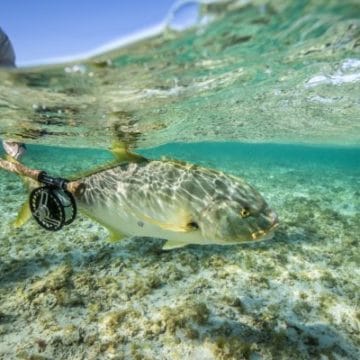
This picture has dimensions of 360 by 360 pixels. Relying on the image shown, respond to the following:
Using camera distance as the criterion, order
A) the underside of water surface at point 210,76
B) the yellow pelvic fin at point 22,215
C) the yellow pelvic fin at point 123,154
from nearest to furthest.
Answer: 1. the yellow pelvic fin at point 123,154
2. the yellow pelvic fin at point 22,215
3. the underside of water surface at point 210,76

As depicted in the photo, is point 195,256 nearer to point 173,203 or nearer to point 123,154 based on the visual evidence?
point 123,154

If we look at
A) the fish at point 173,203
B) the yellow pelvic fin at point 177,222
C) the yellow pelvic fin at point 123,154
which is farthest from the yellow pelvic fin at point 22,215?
the yellow pelvic fin at point 177,222

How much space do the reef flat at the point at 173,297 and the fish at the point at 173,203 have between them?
91.8 inches

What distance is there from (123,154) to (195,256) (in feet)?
15.4

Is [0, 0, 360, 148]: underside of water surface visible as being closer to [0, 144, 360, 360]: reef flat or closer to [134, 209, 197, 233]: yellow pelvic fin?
[134, 209, 197, 233]: yellow pelvic fin

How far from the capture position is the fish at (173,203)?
3.67 metres

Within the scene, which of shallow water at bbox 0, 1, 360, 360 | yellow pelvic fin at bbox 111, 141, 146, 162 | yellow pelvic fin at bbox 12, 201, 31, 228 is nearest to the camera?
yellow pelvic fin at bbox 111, 141, 146, 162

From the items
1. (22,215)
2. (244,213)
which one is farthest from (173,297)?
(244,213)

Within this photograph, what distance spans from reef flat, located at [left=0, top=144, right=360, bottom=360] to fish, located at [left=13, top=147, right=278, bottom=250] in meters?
2.33

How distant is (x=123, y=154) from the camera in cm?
468

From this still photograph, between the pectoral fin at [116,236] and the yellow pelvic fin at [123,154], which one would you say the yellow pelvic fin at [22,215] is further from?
the yellow pelvic fin at [123,154]

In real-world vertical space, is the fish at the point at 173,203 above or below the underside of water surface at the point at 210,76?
below

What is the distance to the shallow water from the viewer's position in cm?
573

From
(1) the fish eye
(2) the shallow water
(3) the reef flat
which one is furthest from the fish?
(2) the shallow water
